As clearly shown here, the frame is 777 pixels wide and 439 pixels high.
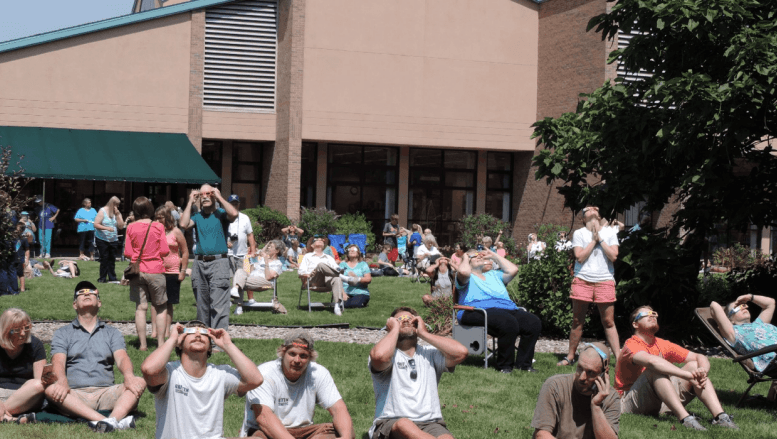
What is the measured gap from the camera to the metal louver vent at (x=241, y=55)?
29.0m

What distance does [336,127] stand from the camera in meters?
29.7

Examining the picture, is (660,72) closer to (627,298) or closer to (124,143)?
(627,298)

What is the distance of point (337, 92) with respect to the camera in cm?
2958

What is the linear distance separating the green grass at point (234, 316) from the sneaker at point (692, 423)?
6.08 m

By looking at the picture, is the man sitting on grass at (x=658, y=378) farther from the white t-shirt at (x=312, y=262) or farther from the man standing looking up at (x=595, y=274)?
the white t-shirt at (x=312, y=262)

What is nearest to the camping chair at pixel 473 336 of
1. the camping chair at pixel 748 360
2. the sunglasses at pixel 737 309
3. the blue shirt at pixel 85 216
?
the camping chair at pixel 748 360

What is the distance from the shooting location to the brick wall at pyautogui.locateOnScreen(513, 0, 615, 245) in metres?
29.1

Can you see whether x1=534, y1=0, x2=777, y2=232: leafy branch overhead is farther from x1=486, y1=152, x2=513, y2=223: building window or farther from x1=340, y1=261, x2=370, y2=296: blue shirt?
x1=486, y1=152, x2=513, y2=223: building window

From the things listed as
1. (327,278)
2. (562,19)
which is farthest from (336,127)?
(327,278)

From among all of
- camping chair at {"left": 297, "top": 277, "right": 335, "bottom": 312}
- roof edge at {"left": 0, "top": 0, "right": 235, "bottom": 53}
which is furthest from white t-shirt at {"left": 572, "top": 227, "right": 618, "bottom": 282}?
roof edge at {"left": 0, "top": 0, "right": 235, "bottom": 53}

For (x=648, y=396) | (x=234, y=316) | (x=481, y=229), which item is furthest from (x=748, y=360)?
(x=481, y=229)

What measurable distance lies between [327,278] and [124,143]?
14.7 meters

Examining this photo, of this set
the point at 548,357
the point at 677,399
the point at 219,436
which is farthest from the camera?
the point at 548,357

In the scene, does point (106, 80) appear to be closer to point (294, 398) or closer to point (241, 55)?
point (241, 55)
